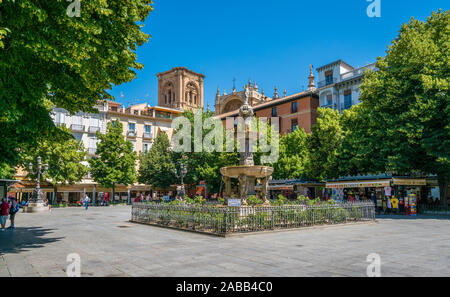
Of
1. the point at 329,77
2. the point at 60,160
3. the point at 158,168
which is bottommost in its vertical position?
the point at 158,168

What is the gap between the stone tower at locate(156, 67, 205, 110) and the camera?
9250 centimetres

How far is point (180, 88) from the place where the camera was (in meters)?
92.2

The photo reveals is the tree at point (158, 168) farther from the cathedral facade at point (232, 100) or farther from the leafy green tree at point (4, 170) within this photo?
the cathedral facade at point (232, 100)

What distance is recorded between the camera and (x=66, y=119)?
46656mm

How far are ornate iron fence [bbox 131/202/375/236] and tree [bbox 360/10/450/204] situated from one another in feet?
26.1

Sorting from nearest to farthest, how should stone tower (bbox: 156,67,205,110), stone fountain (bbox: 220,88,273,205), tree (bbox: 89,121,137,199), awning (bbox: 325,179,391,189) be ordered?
stone fountain (bbox: 220,88,273,205) → awning (bbox: 325,179,391,189) → tree (bbox: 89,121,137,199) → stone tower (bbox: 156,67,205,110)

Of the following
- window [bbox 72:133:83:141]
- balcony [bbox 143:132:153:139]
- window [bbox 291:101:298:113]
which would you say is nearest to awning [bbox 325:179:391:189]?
window [bbox 291:101:298:113]

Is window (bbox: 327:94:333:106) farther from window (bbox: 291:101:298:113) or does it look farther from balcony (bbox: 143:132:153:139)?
balcony (bbox: 143:132:153:139)

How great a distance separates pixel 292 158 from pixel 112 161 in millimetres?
24323

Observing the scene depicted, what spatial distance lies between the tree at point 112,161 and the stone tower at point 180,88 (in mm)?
48104

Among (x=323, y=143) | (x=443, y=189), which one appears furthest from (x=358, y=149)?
(x=443, y=189)

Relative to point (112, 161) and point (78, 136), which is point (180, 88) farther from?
point (112, 161)

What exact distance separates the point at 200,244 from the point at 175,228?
15.3 ft

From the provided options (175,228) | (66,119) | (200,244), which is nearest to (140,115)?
(66,119)
